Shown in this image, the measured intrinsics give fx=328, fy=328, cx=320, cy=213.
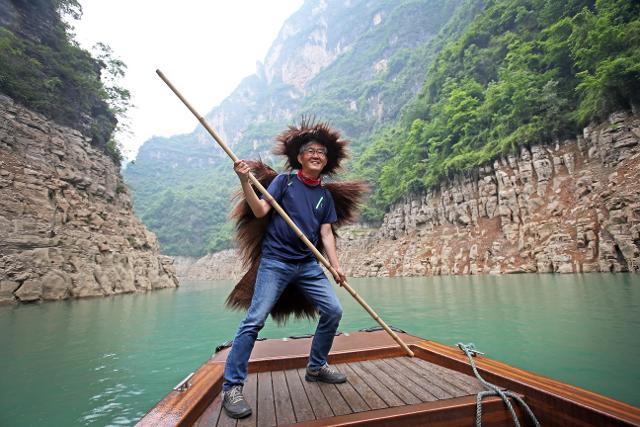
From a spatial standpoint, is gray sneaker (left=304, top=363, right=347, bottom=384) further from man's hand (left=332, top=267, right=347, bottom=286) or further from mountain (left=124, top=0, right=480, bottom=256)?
mountain (left=124, top=0, right=480, bottom=256)

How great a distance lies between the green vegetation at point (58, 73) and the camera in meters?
17.4

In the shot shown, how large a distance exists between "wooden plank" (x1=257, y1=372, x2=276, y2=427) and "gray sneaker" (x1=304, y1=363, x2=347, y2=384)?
12.1 inches

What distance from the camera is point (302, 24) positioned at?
155 m

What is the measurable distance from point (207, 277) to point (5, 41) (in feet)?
176

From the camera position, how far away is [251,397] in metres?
2.24

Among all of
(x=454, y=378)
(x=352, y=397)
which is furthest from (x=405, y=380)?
(x=352, y=397)

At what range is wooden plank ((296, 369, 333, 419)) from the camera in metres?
1.90

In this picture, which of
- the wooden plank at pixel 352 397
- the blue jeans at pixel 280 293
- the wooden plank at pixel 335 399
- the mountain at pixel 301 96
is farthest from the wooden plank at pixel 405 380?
the mountain at pixel 301 96

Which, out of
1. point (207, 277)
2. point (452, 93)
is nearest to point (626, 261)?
point (452, 93)

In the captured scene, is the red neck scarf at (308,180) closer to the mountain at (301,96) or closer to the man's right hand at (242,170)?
the man's right hand at (242,170)

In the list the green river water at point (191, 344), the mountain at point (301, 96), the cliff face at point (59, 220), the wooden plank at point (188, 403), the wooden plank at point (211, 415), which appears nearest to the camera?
the wooden plank at point (188, 403)

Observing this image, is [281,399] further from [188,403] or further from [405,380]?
[405,380]

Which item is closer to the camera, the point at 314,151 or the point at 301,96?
the point at 314,151

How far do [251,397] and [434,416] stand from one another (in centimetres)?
120
